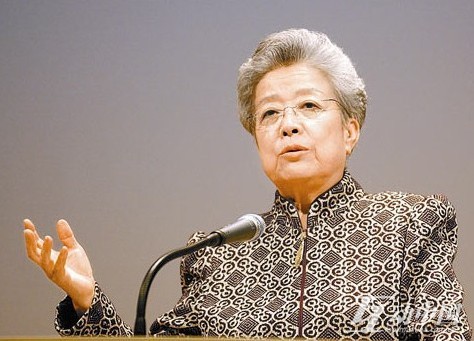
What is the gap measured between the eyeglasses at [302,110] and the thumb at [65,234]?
58cm

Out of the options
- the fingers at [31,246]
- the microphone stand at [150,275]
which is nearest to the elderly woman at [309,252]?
the fingers at [31,246]

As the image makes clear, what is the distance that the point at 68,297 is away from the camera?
1864 mm

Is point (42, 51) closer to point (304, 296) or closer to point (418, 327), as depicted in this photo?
point (304, 296)

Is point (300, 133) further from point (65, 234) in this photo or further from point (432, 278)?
point (65, 234)

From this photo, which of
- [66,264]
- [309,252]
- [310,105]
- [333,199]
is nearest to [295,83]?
[310,105]

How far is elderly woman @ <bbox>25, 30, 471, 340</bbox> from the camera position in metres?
1.79

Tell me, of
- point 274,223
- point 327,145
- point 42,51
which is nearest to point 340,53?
point 327,145

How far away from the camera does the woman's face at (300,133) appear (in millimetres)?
2033

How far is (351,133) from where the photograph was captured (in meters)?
2.17

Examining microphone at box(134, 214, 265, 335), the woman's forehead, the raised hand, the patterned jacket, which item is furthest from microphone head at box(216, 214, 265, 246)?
the woman's forehead

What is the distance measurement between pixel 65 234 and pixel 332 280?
1.96ft

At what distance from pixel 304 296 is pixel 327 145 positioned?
392 mm

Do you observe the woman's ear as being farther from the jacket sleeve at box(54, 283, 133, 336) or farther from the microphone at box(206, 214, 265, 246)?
the jacket sleeve at box(54, 283, 133, 336)

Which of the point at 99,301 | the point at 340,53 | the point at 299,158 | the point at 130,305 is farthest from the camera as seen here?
the point at 130,305
